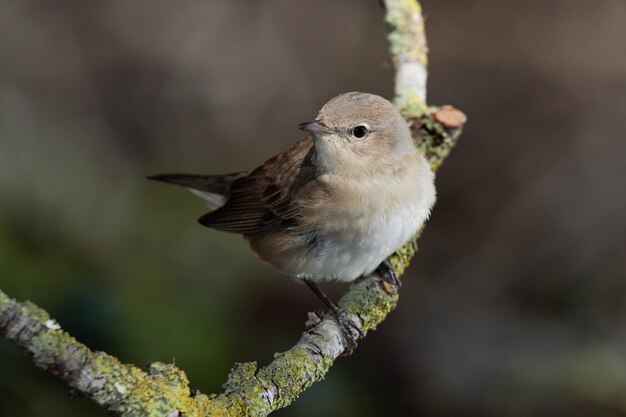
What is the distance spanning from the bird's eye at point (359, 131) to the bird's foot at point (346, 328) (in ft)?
2.73

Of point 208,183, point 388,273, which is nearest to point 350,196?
point 388,273

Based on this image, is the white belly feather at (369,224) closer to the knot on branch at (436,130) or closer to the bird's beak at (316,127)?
the bird's beak at (316,127)

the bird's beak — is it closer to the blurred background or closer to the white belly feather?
the white belly feather

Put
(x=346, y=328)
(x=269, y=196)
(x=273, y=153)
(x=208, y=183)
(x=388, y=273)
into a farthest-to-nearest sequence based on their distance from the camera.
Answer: (x=273, y=153) → (x=208, y=183) → (x=269, y=196) → (x=388, y=273) → (x=346, y=328)

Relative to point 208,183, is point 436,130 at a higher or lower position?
lower

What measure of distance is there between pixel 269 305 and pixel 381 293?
1.60 metres

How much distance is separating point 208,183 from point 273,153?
147 centimetres

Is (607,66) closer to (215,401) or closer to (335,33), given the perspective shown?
(335,33)

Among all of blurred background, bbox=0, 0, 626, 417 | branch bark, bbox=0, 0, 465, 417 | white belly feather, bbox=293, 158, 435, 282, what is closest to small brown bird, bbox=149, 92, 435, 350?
white belly feather, bbox=293, 158, 435, 282

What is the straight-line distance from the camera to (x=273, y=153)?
6.39 m

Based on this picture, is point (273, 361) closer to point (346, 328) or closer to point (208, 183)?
point (346, 328)

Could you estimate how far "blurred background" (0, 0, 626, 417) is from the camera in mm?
4262

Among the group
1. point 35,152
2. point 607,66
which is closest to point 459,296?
point 607,66

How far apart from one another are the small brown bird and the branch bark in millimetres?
197
